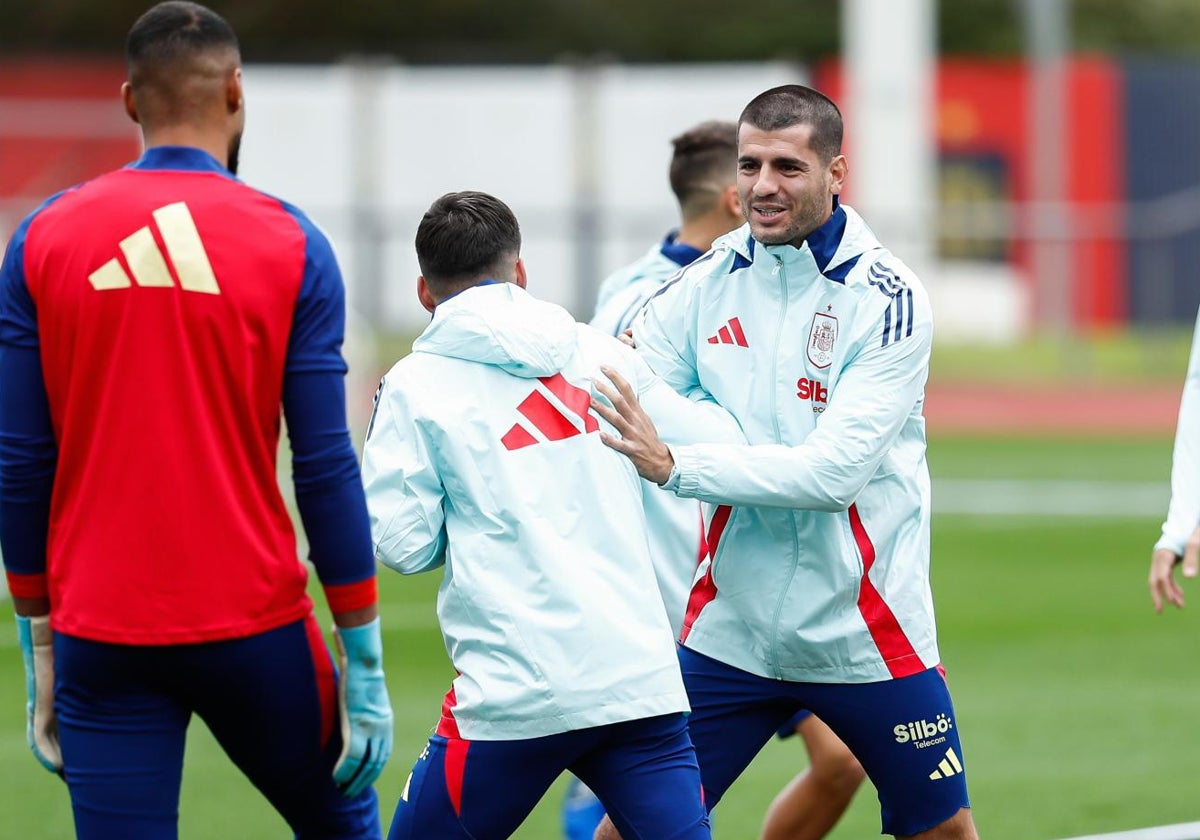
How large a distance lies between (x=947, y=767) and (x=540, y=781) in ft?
3.76

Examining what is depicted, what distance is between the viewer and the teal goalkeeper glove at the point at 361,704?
4059 mm

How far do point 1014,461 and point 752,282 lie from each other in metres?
14.6

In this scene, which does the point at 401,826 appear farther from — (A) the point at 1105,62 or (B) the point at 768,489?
(A) the point at 1105,62

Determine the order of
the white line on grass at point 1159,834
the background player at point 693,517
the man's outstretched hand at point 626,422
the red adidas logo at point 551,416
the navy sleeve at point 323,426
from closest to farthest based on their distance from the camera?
the navy sleeve at point 323,426 → the red adidas logo at point 551,416 → the man's outstretched hand at point 626,422 → the background player at point 693,517 → the white line on grass at point 1159,834

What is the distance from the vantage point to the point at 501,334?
13.5 ft

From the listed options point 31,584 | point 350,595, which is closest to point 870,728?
point 350,595

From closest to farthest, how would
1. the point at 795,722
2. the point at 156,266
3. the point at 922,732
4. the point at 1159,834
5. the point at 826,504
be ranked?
the point at 156,266, the point at 826,504, the point at 922,732, the point at 795,722, the point at 1159,834

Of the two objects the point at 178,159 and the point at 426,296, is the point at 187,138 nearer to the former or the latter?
the point at 178,159

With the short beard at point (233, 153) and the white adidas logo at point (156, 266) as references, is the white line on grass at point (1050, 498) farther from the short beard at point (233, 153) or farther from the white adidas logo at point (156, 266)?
the white adidas logo at point (156, 266)

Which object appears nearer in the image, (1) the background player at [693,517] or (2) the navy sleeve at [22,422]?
(2) the navy sleeve at [22,422]

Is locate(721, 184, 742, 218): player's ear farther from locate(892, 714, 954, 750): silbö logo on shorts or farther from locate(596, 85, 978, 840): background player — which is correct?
locate(892, 714, 954, 750): silbö logo on shorts

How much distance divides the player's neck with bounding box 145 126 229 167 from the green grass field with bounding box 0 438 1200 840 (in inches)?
143

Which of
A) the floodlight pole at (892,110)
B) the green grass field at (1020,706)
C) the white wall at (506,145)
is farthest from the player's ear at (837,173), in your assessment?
the white wall at (506,145)

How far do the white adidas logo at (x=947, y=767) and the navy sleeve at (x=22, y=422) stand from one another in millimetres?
2217
